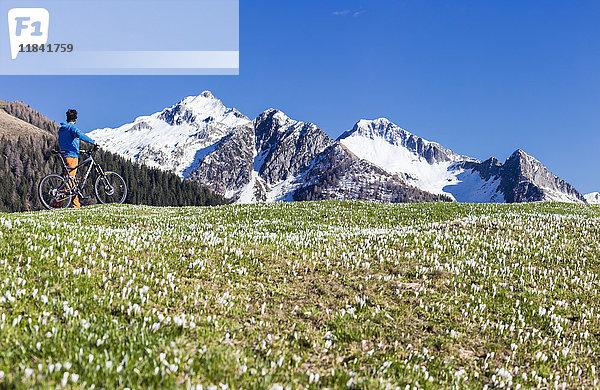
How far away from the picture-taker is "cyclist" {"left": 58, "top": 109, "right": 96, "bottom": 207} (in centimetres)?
1875

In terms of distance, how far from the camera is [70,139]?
19062 mm

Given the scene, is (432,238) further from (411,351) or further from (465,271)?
(411,351)

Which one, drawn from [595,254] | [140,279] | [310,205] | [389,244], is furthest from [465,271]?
[310,205]

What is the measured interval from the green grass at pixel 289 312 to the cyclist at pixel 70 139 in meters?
11.0

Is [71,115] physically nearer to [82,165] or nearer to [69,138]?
[69,138]

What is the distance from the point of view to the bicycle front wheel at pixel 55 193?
63.6ft

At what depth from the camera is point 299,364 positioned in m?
5.13

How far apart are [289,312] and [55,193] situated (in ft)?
64.4

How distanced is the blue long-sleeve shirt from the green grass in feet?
35.8

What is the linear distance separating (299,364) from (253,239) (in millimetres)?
6738

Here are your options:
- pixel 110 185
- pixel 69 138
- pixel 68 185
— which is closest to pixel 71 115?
pixel 69 138

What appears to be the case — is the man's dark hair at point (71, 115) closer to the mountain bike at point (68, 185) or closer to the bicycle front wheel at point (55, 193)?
the mountain bike at point (68, 185)

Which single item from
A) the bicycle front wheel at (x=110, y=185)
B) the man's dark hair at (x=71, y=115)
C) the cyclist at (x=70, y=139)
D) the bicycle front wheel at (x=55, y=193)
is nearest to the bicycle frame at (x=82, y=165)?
the cyclist at (x=70, y=139)

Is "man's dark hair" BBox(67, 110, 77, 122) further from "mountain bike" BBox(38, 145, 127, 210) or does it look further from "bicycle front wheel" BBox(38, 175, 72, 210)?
"bicycle front wheel" BBox(38, 175, 72, 210)
